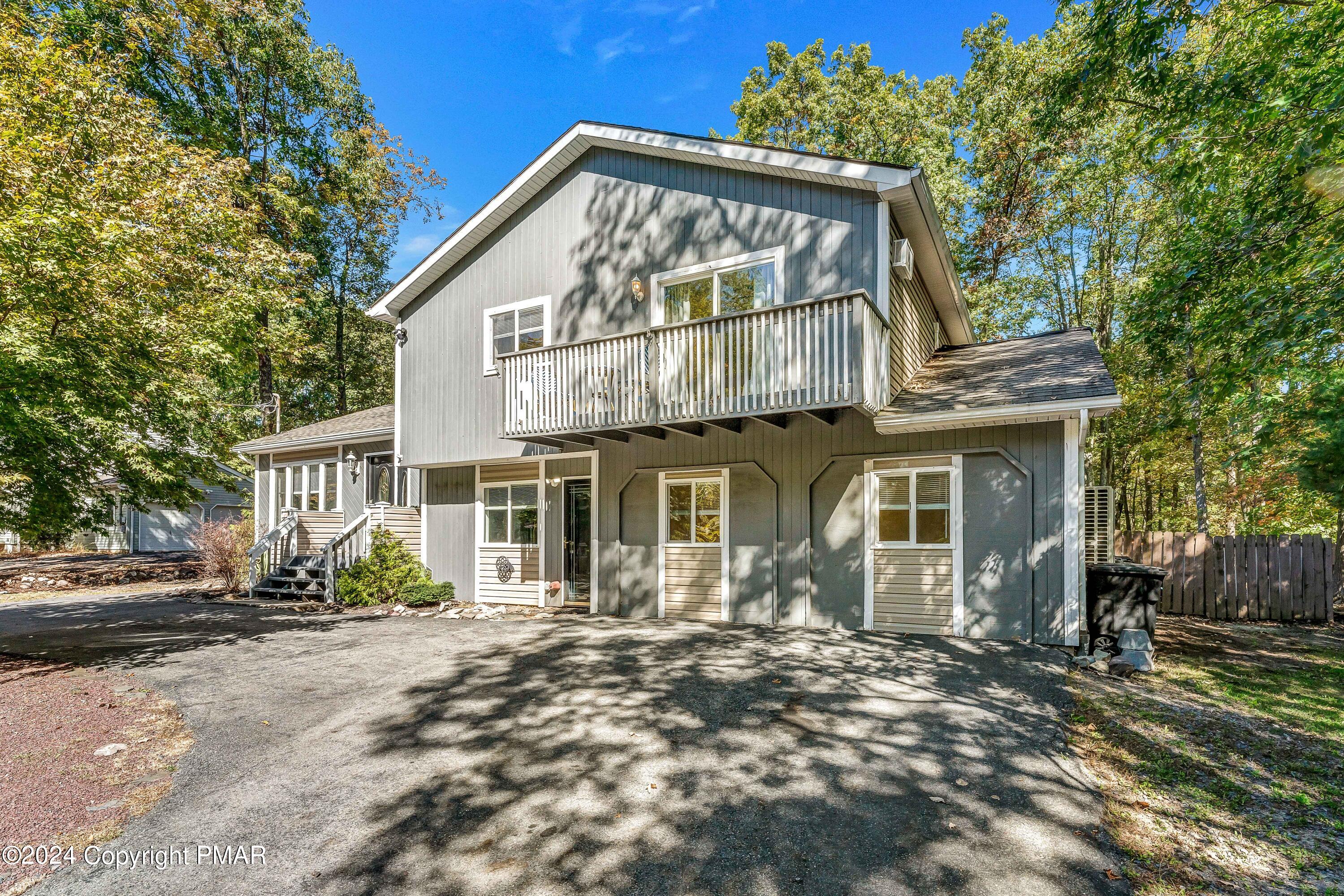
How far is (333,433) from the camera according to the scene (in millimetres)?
13797

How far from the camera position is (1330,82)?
550cm

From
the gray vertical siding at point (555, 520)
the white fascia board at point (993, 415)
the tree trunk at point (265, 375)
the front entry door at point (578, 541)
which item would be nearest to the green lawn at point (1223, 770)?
the white fascia board at point (993, 415)

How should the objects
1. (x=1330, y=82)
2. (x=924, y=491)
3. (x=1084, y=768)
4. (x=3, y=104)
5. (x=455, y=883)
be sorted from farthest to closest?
(x=924, y=491), (x=3, y=104), (x=1330, y=82), (x=1084, y=768), (x=455, y=883)

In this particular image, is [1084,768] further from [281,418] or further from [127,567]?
[281,418]

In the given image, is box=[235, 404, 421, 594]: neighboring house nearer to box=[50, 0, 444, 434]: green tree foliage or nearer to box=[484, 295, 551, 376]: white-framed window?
box=[484, 295, 551, 376]: white-framed window

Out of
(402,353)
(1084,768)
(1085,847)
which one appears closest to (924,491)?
(1084,768)

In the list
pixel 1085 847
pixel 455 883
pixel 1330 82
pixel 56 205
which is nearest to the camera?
pixel 455 883

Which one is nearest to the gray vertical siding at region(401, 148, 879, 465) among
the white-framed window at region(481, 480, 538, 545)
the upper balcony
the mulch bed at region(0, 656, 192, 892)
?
the white-framed window at region(481, 480, 538, 545)

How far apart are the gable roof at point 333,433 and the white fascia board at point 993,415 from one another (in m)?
10.1

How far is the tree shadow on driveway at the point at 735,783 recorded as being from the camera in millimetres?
2908

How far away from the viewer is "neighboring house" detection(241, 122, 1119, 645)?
7430mm

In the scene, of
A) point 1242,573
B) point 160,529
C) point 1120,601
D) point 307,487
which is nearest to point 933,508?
point 1120,601

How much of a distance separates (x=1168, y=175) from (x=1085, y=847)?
9289mm

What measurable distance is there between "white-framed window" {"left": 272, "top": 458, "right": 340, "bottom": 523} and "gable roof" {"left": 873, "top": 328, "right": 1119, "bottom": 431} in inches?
487
